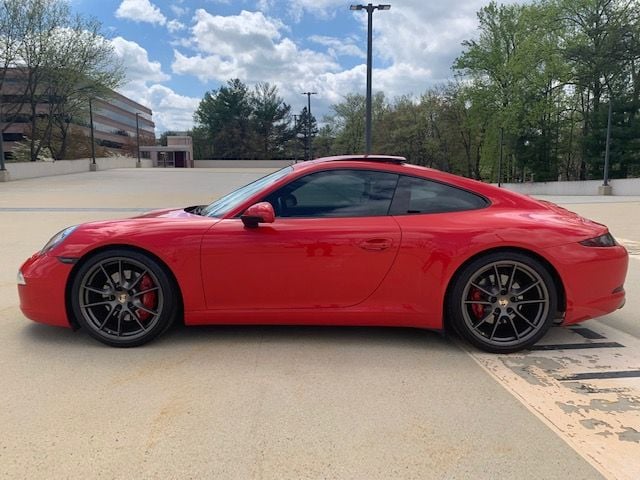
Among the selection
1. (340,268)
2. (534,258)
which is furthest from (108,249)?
(534,258)

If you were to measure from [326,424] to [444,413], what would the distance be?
665mm

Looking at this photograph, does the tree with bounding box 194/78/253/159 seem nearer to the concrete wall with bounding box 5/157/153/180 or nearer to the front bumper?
the concrete wall with bounding box 5/157/153/180

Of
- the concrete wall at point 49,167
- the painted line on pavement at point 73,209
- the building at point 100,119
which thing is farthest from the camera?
the building at point 100,119

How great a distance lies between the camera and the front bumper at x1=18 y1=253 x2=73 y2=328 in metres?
3.56

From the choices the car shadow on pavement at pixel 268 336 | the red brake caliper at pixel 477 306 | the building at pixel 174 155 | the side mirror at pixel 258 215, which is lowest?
the car shadow on pavement at pixel 268 336

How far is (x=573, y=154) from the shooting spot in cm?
4797

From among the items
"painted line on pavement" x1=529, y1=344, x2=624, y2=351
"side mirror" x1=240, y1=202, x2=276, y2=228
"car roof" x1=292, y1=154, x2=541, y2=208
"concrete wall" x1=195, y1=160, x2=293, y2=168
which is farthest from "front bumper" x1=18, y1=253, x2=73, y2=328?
"concrete wall" x1=195, y1=160, x2=293, y2=168

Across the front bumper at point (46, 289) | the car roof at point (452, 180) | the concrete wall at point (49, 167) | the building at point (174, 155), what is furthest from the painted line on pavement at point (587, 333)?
the building at point (174, 155)

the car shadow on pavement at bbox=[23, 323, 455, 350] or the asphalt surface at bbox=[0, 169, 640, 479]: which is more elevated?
the car shadow on pavement at bbox=[23, 323, 455, 350]

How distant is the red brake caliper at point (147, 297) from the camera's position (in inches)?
143

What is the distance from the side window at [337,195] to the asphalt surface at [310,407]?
99 cm

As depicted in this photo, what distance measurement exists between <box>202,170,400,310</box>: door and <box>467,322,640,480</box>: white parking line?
1006mm

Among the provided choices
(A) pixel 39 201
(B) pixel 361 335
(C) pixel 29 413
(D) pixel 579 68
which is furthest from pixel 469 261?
(D) pixel 579 68

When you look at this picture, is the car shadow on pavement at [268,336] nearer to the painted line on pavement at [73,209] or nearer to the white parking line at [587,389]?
the white parking line at [587,389]
